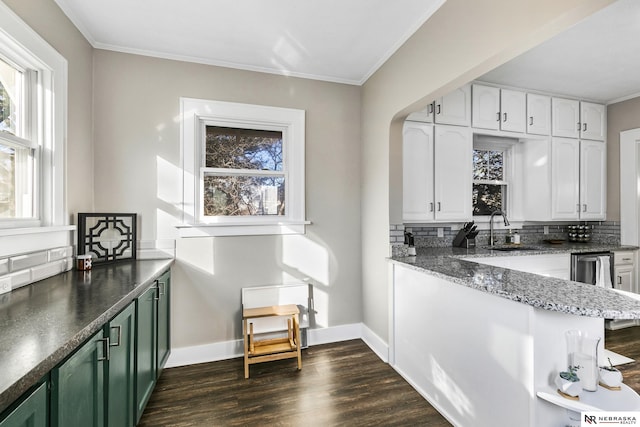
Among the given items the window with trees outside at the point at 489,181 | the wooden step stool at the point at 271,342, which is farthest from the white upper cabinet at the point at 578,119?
the wooden step stool at the point at 271,342

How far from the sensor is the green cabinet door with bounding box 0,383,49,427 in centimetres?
74

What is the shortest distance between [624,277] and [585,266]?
71 centimetres

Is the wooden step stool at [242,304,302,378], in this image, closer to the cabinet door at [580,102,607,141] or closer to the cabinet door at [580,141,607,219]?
the cabinet door at [580,141,607,219]

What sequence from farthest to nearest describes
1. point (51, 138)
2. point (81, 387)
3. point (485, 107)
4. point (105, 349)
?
point (485, 107) < point (51, 138) < point (105, 349) < point (81, 387)

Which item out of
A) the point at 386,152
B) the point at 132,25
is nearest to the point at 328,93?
the point at 386,152

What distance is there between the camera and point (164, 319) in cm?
231

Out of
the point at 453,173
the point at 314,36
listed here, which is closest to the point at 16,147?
the point at 314,36

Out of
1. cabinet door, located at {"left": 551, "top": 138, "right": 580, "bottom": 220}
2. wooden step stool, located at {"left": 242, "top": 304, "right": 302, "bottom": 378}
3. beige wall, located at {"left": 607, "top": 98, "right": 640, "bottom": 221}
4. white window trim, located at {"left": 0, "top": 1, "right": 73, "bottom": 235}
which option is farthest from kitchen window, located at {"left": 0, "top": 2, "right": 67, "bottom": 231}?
beige wall, located at {"left": 607, "top": 98, "right": 640, "bottom": 221}

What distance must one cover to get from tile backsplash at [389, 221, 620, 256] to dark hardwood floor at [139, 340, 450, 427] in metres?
1.06

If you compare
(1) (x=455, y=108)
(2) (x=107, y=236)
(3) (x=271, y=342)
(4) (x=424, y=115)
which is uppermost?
(1) (x=455, y=108)

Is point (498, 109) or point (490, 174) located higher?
point (498, 109)

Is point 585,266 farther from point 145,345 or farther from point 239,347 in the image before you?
point 145,345

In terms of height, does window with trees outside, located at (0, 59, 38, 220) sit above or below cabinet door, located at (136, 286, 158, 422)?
above

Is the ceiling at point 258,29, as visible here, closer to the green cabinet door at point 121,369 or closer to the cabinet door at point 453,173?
the cabinet door at point 453,173
